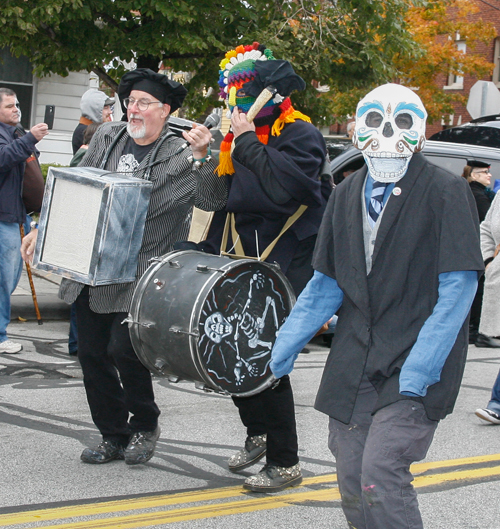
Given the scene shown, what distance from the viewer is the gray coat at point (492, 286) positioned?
6487 millimetres

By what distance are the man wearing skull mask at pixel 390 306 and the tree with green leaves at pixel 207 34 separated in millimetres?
8908

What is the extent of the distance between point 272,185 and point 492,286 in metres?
3.25

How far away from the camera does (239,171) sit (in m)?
4.02

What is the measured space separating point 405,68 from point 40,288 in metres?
17.7

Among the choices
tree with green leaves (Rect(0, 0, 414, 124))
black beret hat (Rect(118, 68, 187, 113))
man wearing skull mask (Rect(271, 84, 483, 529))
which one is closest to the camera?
man wearing skull mask (Rect(271, 84, 483, 529))

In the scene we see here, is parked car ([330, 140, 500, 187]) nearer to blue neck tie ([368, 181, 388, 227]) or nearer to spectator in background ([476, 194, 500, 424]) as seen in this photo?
spectator in background ([476, 194, 500, 424])

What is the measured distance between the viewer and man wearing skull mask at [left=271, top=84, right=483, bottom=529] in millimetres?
2805

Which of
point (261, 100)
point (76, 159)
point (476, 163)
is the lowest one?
point (76, 159)

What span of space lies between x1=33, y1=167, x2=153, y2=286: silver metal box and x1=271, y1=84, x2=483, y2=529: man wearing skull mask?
47.9 inches

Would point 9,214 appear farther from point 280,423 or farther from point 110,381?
point 280,423

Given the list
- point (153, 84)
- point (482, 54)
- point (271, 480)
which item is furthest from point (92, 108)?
point (482, 54)

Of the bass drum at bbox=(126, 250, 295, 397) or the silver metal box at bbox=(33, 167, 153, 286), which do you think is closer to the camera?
the bass drum at bbox=(126, 250, 295, 397)

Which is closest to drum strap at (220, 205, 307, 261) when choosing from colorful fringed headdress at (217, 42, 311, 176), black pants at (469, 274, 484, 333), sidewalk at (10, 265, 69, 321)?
colorful fringed headdress at (217, 42, 311, 176)

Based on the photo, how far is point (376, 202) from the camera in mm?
3080
